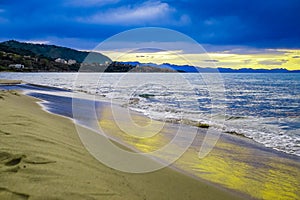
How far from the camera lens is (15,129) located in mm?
6465

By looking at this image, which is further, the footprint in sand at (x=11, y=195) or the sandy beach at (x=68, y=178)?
the sandy beach at (x=68, y=178)

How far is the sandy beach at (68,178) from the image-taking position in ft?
11.7

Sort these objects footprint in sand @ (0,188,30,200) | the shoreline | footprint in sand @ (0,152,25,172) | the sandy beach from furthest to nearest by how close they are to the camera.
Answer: the shoreline → footprint in sand @ (0,152,25,172) → the sandy beach → footprint in sand @ (0,188,30,200)

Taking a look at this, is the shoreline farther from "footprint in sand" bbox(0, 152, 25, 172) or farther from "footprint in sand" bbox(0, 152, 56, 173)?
"footprint in sand" bbox(0, 152, 25, 172)

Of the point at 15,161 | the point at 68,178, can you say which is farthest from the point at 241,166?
the point at 15,161

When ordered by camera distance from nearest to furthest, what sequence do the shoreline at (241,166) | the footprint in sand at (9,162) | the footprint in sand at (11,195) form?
the footprint in sand at (11,195) < the footprint in sand at (9,162) < the shoreline at (241,166)

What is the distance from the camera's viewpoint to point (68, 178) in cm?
407

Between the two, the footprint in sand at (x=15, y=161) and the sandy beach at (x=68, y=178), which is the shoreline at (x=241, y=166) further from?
the footprint in sand at (x=15, y=161)

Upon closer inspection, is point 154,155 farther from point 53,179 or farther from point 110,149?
point 53,179

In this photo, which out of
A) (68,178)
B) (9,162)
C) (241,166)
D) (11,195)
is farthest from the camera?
(241,166)

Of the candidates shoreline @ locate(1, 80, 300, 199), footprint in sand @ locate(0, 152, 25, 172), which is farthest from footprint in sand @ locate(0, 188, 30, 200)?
shoreline @ locate(1, 80, 300, 199)

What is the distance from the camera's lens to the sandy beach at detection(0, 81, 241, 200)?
357 cm

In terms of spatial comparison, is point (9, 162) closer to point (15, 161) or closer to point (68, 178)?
point (15, 161)

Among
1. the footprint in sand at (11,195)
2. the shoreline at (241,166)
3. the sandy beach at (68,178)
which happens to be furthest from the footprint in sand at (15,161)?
the shoreline at (241,166)
